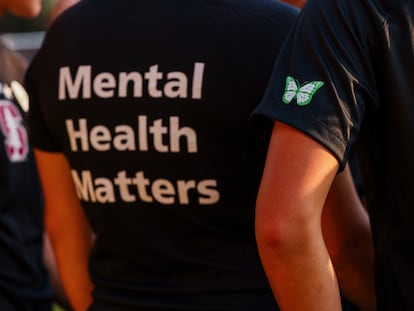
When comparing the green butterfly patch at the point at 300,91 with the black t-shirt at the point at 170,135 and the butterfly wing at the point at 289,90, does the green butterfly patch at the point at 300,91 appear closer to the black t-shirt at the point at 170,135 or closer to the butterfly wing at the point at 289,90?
the butterfly wing at the point at 289,90

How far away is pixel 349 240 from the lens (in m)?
1.94

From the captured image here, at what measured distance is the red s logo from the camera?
2908 mm

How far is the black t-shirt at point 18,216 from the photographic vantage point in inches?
114

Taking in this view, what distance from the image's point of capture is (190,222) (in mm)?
2039

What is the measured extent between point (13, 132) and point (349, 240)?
4.61 feet

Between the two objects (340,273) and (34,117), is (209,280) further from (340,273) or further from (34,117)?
(34,117)

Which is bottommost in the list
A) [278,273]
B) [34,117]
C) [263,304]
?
[263,304]

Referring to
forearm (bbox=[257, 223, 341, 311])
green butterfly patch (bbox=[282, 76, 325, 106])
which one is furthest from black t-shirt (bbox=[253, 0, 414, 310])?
forearm (bbox=[257, 223, 341, 311])

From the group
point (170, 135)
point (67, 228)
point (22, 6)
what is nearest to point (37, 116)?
point (67, 228)

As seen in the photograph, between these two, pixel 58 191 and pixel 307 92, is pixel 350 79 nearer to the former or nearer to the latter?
pixel 307 92

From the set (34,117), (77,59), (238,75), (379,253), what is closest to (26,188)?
(34,117)

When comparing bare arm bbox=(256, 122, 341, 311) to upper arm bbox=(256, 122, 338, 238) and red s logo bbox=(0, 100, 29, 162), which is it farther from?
red s logo bbox=(0, 100, 29, 162)

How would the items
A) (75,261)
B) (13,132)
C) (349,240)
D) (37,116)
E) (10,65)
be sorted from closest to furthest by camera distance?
(349,240), (37,116), (75,261), (13,132), (10,65)

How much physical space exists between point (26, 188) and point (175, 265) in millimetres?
1048
